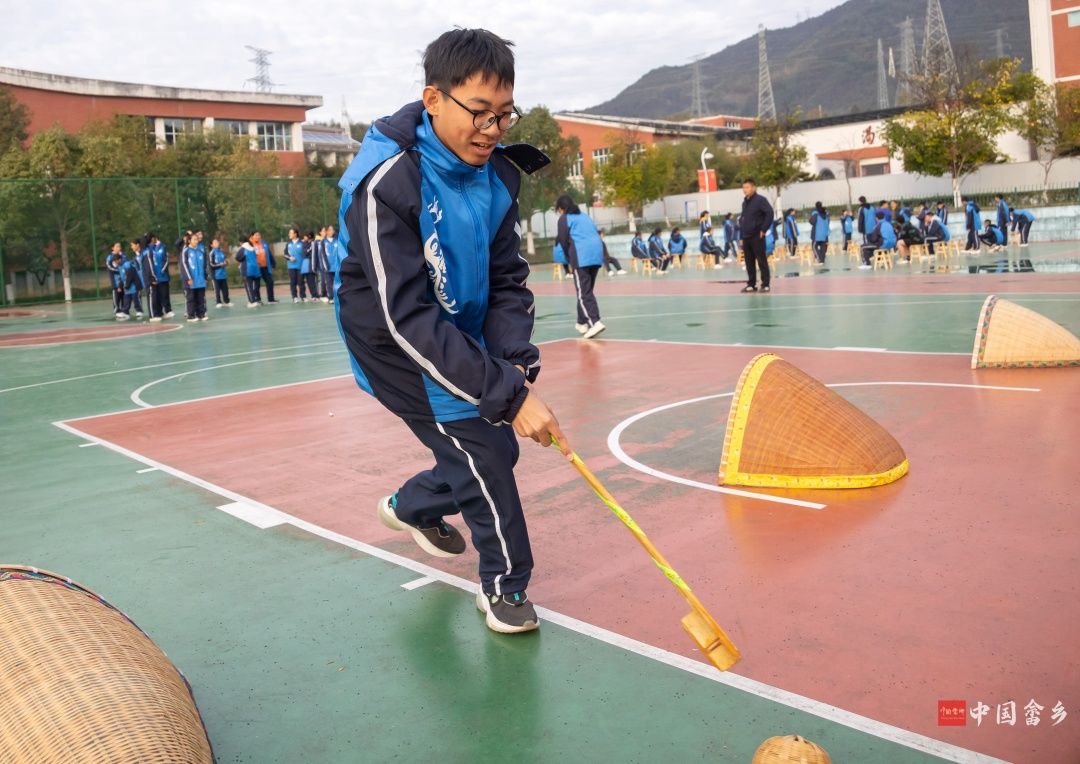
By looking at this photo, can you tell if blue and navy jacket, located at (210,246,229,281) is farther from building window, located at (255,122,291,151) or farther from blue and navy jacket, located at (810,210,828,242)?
building window, located at (255,122,291,151)

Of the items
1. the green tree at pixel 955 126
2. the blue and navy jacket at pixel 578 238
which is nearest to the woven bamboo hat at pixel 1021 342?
the blue and navy jacket at pixel 578 238

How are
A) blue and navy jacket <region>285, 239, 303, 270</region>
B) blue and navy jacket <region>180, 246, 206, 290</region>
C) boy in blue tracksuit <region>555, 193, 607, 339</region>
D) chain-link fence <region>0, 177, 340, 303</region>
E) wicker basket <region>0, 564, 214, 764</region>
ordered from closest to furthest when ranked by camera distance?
wicker basket <region>0, 564, 214, 764</region> → boy in blue tracksuit <region>555, 193, 607, 339</region> → blue and navy jacket <region>180, 246, 206, 290</region> → blue and navy jacket <region>285, 239, 303, 270</region> → chain-link fence <region>0, 177, 340, 303</region>

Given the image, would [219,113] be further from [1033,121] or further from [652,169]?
[1033,121]

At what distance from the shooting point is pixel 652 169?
6156 centimetres

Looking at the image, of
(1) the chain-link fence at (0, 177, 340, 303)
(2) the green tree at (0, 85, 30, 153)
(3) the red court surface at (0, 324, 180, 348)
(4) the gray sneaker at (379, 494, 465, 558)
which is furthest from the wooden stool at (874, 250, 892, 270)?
(2) the green tree at (0, 85, 30, 153)

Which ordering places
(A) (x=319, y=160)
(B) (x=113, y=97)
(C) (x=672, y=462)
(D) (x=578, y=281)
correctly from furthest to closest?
(A) (x=319, y=160) < (B) (x=113, y=97) < (D) (x=578, y=281) < (C) (x=672, y=462)

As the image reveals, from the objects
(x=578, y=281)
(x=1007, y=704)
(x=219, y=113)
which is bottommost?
(x=1007, y=704)

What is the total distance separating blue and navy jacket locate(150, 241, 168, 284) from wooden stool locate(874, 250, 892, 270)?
16743mm

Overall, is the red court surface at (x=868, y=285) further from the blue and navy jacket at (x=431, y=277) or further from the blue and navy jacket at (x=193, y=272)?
the blue and navy jacket at (x=431, y=277)

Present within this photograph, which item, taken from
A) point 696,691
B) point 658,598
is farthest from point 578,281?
point 696,691

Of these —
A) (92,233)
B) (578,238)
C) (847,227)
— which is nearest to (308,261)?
(92,233)

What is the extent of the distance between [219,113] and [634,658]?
65.5m

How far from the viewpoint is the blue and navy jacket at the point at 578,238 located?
13.8 metres

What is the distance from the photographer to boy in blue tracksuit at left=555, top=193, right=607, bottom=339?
13.7 metres
